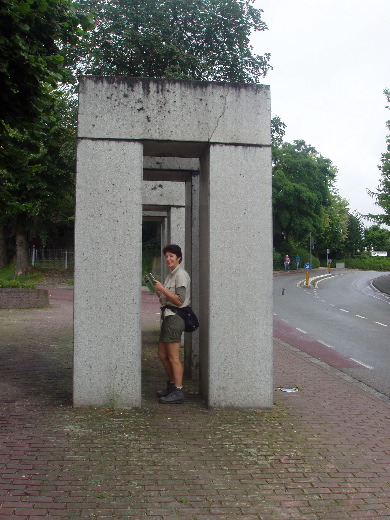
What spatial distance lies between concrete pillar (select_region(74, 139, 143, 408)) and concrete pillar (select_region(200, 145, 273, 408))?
80 cm

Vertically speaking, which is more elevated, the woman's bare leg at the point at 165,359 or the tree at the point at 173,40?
the tree at the point at 173,40

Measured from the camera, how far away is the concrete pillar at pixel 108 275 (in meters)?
5.99

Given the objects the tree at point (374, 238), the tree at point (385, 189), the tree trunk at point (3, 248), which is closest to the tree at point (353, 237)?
the tree at point (374, 238)

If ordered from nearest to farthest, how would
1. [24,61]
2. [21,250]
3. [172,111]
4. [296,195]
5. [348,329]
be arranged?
[172,111], [24,61], [348,329], [21,250], [296,195]

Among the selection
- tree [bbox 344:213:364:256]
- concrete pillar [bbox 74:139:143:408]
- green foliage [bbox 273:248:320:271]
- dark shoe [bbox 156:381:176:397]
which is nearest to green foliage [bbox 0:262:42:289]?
dark shoe [bbox 156:381:176:397]

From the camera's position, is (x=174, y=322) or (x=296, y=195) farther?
(x=296, y=195)

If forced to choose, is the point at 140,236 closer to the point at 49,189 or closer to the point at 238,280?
the point at 238,280

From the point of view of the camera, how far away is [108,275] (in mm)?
6070

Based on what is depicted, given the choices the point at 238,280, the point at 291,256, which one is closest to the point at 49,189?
the point at 238,280

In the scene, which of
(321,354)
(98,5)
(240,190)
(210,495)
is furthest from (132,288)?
(98,5)

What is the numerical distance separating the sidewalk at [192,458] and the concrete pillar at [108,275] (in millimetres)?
364

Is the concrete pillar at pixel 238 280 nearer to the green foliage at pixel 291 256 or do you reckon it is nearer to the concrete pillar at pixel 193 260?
the concrete pillar at pixel 193 260

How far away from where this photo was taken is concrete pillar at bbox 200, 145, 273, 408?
611 centimetres

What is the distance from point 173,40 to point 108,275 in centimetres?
2205
